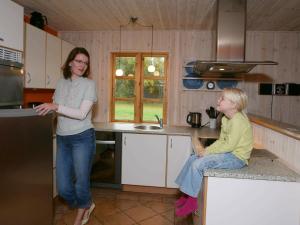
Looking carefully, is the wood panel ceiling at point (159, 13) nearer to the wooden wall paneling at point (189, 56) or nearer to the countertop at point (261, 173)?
the wooden wall paneling at point (189, 56)

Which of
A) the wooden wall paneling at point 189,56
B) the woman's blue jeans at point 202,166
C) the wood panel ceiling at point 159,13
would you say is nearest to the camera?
the woman's blue jeans at point 202,166

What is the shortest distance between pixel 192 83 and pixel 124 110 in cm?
104

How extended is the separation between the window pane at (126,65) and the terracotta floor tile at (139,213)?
6.09ft

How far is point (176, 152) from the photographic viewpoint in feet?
10.0

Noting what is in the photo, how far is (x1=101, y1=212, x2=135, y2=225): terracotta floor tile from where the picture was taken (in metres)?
2.41

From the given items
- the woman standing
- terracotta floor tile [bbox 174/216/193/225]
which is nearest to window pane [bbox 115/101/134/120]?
terracotta floor tile [bbox 174/216/193/225]

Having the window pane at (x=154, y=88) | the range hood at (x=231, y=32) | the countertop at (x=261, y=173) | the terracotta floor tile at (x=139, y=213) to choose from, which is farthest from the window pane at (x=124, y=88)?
the countertop at (x=261, y=173)

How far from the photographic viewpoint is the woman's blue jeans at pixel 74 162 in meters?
1.97

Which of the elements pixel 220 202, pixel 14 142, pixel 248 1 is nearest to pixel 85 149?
pixel 14 142

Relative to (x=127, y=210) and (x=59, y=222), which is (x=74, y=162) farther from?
(x=127, y=210)

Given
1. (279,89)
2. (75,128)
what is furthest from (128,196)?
(279,89)

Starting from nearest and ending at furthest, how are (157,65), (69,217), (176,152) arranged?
(69,217) → (176,152) → (157,65)

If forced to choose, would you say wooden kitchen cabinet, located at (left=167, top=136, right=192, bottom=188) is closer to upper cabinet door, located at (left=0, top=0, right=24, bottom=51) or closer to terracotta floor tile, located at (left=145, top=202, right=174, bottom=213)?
terracotta floor tile, located at (left=145, top=202, right=174, bottom=213)

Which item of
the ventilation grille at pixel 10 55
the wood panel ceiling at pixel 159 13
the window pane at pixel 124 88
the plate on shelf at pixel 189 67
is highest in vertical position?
the wood panel ceiling at pixel 159 13
